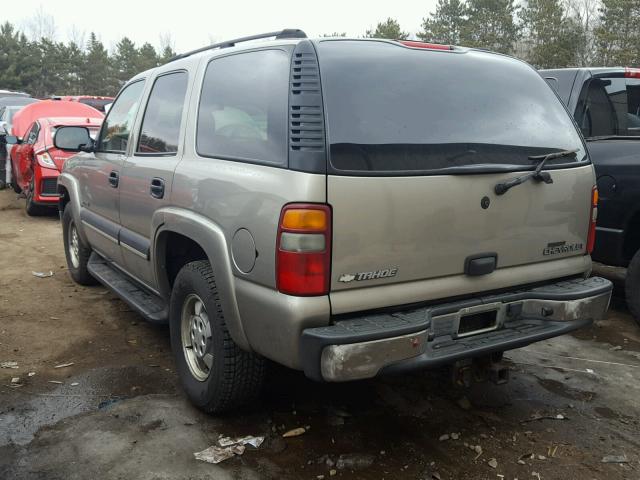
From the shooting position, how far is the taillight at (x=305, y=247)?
254cm

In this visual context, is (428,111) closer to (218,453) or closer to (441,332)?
(441,332)

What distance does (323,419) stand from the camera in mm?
3355

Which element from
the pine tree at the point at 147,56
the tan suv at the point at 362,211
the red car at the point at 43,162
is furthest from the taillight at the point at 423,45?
the pine tree at the point at 147,56

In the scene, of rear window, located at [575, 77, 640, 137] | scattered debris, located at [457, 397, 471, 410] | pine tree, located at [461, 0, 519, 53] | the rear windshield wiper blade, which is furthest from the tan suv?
pine tree, located at [461, 0, 519, 53]

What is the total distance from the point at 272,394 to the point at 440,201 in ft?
5.24

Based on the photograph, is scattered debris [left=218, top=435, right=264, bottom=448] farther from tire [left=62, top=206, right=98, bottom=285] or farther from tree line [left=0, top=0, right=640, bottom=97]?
tree line [left=0, top=0, right=640, bottom=97]

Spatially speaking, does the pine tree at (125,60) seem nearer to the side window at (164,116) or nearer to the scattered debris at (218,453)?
the side window at (164,116)

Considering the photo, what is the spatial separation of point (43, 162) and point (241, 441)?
7331 millimetres

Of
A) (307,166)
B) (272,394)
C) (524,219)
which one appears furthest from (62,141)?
(524,219)

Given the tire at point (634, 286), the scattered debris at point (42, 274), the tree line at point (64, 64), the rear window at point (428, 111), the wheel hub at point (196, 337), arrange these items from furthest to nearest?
the tree line at point (64, 64), the scattered debris at point (42, 274), the tire at point (634, 286), the wheel hub at point (196, 337), the rear window at point (428, 111)

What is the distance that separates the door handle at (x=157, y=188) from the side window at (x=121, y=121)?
0.79 meters

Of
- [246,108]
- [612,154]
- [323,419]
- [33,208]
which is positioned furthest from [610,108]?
[33,208]

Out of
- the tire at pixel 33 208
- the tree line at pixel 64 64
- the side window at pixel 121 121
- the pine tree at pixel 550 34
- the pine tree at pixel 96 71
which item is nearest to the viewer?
the side window at pixel 121 121

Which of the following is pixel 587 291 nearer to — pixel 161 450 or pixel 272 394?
pixel 272 394
